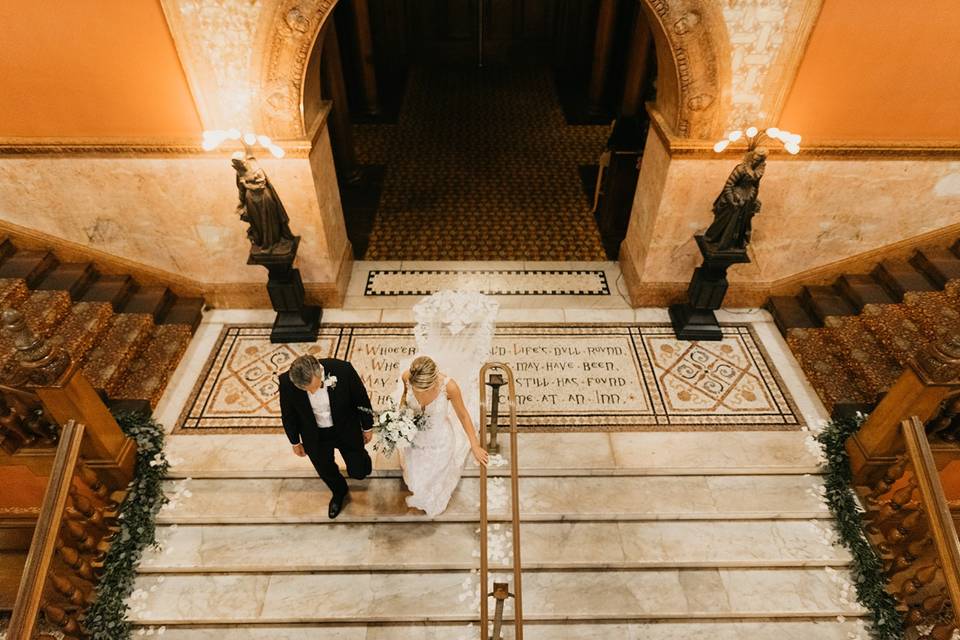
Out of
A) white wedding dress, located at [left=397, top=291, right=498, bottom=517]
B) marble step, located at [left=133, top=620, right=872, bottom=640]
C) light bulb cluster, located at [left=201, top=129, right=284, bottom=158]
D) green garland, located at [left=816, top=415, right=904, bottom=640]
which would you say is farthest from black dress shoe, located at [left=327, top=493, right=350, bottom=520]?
green garland, located at [left=816, top=415, right=904, bottom=640]

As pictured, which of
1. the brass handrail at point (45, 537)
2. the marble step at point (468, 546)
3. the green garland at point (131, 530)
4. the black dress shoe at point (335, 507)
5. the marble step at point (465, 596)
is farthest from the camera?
the black dress shoe at point (335, 507)

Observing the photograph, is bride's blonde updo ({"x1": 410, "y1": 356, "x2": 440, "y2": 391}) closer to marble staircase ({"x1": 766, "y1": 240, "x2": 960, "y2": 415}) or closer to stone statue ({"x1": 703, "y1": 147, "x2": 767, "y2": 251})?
stone statue ({"x1": 703, "y1": 147, "x2": 767, "y2": 251})

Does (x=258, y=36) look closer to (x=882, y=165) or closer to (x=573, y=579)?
(x=573, y=579)

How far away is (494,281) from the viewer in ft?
21.2

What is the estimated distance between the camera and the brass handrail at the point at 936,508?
11.3ft

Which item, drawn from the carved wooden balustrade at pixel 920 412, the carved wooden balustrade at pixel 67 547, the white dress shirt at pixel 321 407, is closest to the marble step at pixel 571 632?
the carved wooden balustrade at pixel 67 547

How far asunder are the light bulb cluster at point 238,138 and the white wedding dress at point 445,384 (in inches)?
78.3

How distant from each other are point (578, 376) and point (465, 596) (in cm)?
221

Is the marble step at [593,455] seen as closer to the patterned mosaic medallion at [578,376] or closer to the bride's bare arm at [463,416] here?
the patterned mosaic medallion at [578,376]

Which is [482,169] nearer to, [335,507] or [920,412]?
[335,507]

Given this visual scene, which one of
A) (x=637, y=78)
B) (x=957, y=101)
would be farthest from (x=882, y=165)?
(x=637, y=78)

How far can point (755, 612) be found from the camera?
405 cm

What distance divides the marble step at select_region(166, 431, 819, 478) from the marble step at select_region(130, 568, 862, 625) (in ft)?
2.50

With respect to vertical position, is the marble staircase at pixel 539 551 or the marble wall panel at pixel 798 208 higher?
the marble wall panel at pixel 798 208
